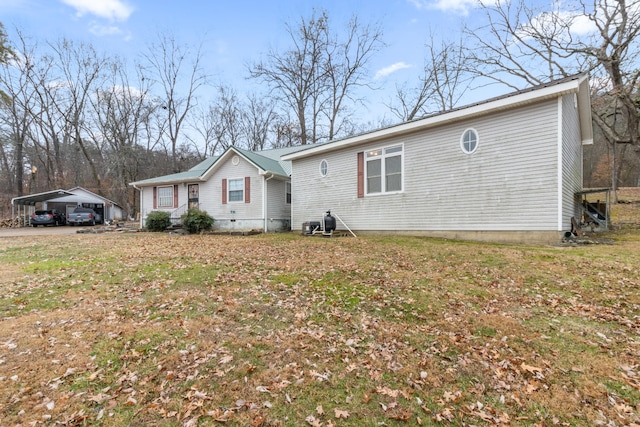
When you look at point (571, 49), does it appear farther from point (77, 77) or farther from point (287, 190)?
point (77, 77)

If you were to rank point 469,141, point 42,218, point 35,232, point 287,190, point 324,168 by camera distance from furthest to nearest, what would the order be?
point 42,218, point 35,232, point 287,190, point 324,168, point 469,141

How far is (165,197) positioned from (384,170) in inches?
595

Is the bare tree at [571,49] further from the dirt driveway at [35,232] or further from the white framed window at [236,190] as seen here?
the dirt driveway at [35,232]

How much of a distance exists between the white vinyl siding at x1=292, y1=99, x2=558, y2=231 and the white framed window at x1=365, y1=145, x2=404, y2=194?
232 mm

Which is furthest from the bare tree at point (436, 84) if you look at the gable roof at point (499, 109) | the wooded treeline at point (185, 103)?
the gable roof at point (499, 109)

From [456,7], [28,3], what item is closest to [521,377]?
[456,7]

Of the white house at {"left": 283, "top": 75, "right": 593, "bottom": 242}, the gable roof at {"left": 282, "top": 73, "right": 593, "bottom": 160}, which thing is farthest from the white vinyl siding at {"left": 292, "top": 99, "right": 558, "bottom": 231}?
the gable roof at {"left": 282, "top": 73, "right": 593, "bottom": 160}

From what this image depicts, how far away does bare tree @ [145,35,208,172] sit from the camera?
27578mm

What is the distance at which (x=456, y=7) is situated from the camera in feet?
55.1

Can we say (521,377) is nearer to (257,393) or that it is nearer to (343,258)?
(257,393)

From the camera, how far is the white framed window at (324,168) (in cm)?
1303

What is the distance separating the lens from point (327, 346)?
3.29m

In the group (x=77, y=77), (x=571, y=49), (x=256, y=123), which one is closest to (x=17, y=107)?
(x=77, y=77)

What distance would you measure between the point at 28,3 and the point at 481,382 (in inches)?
905
